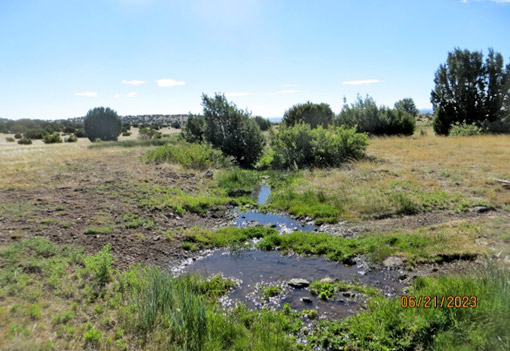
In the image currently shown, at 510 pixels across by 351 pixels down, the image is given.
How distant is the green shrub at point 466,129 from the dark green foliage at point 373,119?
357 centimetres

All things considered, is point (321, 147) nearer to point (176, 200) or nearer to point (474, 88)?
point (176, 200)

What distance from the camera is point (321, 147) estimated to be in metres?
19.9

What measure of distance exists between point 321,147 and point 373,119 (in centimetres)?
1306

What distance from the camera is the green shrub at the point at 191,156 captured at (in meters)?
20.1

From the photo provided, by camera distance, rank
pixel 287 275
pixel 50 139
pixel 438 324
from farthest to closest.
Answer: pixel 50 139
pixel 287 275
pixel 438 324

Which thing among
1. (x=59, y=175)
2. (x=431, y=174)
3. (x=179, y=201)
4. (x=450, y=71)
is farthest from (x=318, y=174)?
(x=450, y=71)

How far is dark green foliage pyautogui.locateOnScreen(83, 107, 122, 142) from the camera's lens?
40062 millimetres

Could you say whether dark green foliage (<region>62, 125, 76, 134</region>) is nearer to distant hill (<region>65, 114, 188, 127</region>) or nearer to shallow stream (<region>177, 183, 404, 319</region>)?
distant hill (<region>65, 114, 188, 127</region>)

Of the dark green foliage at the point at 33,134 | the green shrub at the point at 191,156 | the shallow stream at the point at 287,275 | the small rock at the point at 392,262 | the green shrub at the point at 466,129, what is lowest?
the shallow stream at the point at 287,275

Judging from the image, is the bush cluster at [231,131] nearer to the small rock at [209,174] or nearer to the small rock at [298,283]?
the small rock at [209,174]

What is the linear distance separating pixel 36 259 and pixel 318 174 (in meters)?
13.1
